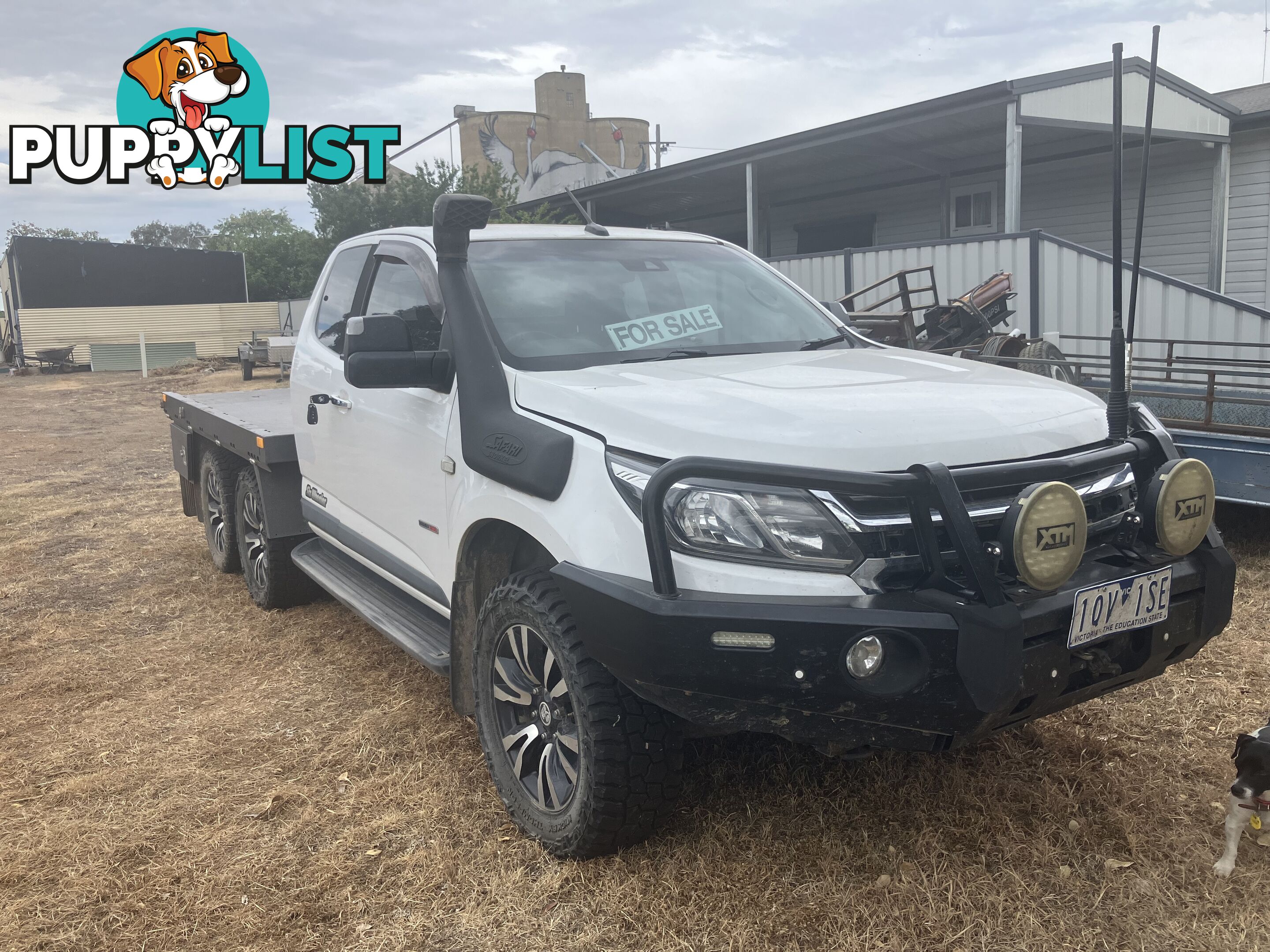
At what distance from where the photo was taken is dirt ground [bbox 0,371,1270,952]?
2.69 metres

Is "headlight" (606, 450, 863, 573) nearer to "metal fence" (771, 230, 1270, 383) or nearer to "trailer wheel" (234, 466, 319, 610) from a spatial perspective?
"trailer wheel" (234, 466, 319, 610)

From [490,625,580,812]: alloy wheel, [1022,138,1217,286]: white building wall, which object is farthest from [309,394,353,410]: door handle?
[1022,138,1217,286]: white building wall

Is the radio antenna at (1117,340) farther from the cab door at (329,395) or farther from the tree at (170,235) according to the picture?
the tree at (170,235)

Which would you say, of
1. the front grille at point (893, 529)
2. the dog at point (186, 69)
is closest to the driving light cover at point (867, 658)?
the front grille at point (893, 529)

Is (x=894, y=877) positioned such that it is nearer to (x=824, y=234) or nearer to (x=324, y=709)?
(x=324, y=709)

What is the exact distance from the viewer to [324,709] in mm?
4277

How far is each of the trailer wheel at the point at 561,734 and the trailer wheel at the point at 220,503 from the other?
3.39 m

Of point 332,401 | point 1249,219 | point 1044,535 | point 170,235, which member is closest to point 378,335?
point 332,401

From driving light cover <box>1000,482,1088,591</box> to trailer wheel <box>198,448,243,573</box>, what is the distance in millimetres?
4781

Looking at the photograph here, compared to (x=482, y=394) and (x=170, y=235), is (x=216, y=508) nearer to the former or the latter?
(x=482, y=394)

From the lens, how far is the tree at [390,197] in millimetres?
32875

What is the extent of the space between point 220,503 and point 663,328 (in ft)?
12.4

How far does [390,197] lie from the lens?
A: 33656mm

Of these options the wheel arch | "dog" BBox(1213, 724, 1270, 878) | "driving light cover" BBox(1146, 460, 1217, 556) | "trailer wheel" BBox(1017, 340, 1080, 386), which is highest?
"trailer wheel" BBox(1017, 340, 1080, 386)
